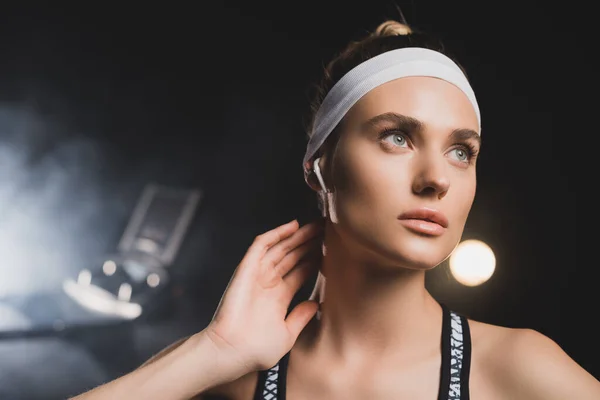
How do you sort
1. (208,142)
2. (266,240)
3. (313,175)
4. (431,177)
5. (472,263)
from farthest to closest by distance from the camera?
1. (208,142)
2. (472,263)
3. (313,175)
4. (266,240)
5. (431,177)

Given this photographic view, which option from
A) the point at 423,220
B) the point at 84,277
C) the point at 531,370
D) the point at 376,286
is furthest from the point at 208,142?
the point at 531,370

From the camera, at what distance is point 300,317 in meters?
1.74

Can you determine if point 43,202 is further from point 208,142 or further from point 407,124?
point 407,124

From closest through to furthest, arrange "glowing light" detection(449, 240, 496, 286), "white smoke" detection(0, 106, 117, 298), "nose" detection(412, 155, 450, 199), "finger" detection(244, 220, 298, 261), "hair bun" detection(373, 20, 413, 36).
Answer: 1. "nose" detection(412, 155, 450, 199)
2. "finger" detection(244, 220, 298, 261)
3. "hair bun" detection(373, 20, 413, 36)
4. "glowing light" detection(449, 240, 496, 286)
5. "white smoke" detection(0, 106, 117, 298)

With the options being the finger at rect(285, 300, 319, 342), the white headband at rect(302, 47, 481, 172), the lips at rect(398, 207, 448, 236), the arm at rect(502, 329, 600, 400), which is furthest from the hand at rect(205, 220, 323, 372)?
the arm at rect(502, 329, 600, 400)

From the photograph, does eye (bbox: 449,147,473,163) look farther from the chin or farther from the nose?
the chin

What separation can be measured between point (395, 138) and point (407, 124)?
42mm

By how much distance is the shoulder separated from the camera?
1.53 metres

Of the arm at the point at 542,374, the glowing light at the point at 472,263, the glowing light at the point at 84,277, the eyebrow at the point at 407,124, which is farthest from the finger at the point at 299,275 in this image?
the glowing light at the point at 84,277

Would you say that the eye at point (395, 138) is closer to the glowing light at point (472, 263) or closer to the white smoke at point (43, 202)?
the glowing light at point (472, 263)

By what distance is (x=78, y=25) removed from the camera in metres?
2.74

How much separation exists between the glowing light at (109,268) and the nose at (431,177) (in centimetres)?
160

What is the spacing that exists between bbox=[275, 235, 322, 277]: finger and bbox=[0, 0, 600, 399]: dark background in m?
0.81

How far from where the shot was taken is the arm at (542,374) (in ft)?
5.01
